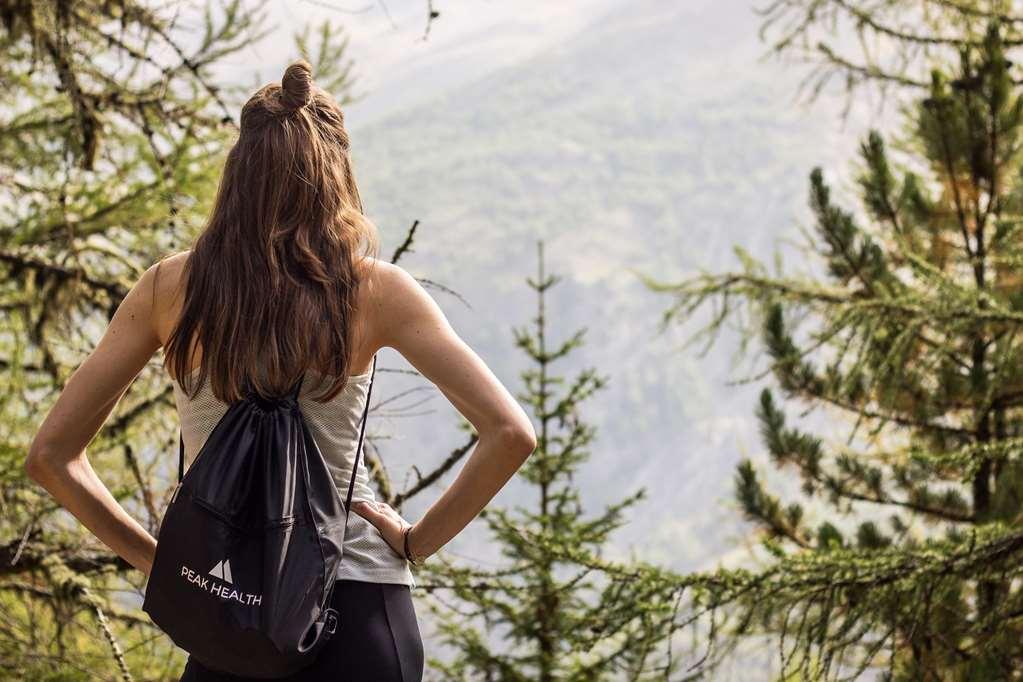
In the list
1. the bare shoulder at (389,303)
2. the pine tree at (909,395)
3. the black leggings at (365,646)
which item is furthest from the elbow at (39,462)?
the pine tree at (909,395)

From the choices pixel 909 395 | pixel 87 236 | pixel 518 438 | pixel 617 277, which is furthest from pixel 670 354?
pixel 617 277

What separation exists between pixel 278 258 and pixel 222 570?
392 millimetres

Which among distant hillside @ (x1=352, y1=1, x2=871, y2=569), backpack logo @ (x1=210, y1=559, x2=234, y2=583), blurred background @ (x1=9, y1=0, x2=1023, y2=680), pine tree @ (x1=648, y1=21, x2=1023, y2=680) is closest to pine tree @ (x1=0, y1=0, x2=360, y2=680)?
blurred background @ (x1=9, y1=0, x2=1023, y2=680)

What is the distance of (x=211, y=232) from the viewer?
1.50 m

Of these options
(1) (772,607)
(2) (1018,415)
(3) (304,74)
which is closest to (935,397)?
(2) (1018,415)

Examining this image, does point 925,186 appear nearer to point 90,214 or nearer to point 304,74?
point 90,214

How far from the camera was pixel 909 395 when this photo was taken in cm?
825

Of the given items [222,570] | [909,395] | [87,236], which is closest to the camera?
[222,570]

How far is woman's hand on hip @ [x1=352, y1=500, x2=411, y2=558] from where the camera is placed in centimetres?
150

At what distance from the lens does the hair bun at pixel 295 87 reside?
1.51 meters

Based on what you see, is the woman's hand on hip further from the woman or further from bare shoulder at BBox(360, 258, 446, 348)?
bare shoulder at BBox(360, 258, 446, 348)

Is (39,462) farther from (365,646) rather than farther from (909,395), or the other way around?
(909,395)

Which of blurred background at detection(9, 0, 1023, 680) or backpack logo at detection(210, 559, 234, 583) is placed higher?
blurred background at detection(9, 0, 1023, 680)

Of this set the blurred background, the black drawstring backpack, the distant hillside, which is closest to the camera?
the black drawstring backpack
